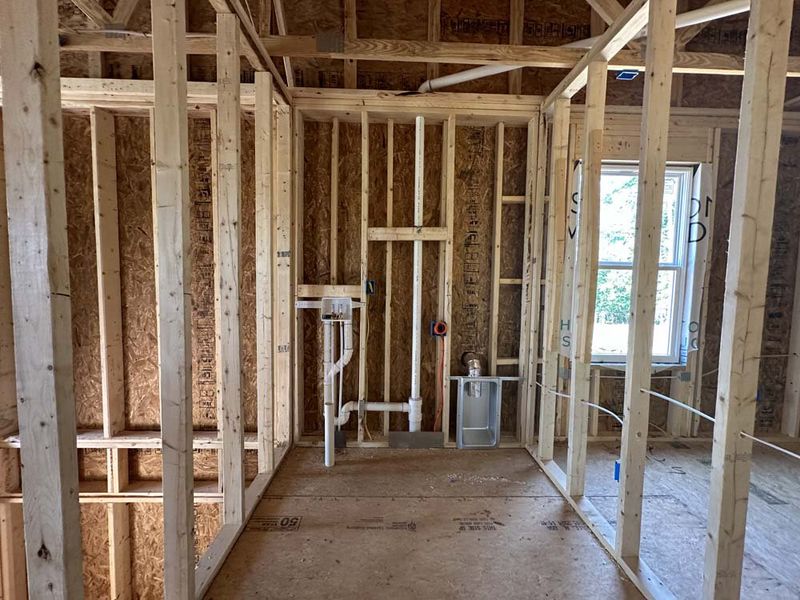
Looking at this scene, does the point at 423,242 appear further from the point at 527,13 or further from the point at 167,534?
the point at 167,534

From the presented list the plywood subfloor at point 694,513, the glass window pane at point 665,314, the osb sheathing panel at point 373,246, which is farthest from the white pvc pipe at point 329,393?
the glass window pane at point 665,314

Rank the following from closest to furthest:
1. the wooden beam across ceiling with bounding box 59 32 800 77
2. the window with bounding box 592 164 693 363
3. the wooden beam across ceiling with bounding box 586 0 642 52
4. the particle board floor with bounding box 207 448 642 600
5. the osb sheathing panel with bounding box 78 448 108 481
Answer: the particle board floor with bounding box 207 448 642 600, the wooden beam across ceiling with bounding box 586 0 642 52, the wooden beam across ceiling with bounding box 59 32 800 77, the window with bounding box 592 164 693 363, the osb sheathing panel with bounding box 78 448 108 481

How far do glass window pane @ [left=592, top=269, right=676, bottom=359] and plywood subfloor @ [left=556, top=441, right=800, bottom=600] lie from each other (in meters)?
0.83

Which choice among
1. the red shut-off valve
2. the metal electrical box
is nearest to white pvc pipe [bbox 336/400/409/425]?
the metal electrical box

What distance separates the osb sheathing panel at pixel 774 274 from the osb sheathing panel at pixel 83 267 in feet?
17.4

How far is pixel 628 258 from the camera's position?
3.51 metres

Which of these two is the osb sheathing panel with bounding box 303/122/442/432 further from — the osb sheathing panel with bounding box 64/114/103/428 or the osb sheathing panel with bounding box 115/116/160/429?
the osb sheathing panel with bounding box 64/114/103/428

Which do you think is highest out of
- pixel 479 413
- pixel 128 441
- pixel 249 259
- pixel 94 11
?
pixel 94 11

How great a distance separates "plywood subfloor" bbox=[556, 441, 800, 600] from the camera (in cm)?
192

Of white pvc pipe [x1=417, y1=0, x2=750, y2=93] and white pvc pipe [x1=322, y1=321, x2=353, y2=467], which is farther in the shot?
white pvc pipe [x1=322, y1=321, x2=353, y2=467]

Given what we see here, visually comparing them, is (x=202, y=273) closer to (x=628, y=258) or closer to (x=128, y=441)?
(x=128, y=441)

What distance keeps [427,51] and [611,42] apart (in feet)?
3.44

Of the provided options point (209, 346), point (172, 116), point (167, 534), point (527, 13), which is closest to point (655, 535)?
point (167, 534)

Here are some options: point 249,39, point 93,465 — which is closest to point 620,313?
point 249,39
